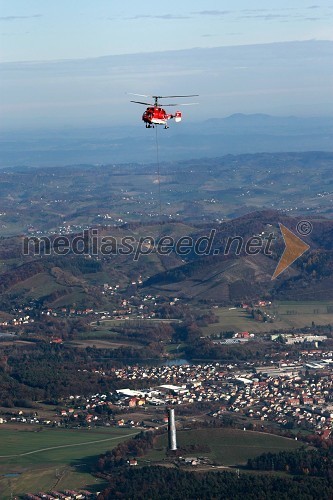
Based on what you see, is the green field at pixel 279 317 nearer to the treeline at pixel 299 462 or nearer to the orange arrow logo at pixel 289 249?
the orange arrow logo at pixel 289 249

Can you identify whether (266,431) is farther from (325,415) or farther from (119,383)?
(119,383)

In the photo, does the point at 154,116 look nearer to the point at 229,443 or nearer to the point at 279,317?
the point at 229,443

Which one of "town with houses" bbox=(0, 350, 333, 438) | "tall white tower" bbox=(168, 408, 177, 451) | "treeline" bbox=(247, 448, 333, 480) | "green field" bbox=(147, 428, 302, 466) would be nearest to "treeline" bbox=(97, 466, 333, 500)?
"treeline" bbox=(247, 448, 333, 480)

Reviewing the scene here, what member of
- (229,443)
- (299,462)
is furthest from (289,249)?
(299,462)

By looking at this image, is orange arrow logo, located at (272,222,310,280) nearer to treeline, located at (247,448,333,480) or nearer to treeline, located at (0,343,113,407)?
treeline, located at (0,343,113,407)

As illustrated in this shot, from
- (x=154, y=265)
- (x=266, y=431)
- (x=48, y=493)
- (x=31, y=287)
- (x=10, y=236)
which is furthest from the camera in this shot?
(x=10, y=236)

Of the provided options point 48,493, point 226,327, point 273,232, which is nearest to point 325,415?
point 48,493
